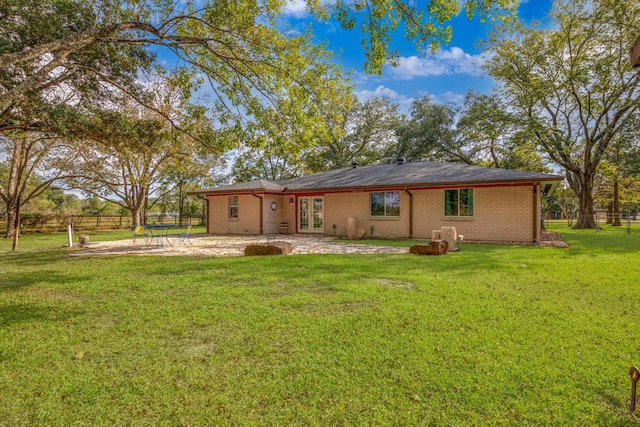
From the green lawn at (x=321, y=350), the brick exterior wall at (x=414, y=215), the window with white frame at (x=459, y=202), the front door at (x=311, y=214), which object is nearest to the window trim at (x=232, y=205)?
the brick exterior wall at (x=414, y=215)

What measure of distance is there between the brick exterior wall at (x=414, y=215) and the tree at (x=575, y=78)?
11362 millimetres

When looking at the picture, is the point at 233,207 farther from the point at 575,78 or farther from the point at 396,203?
the point at 575,78

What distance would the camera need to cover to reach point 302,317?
4086 millimetres

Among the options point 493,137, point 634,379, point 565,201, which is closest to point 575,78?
point 493,137

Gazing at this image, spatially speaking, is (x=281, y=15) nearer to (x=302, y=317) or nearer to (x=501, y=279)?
(x=302, y=317)

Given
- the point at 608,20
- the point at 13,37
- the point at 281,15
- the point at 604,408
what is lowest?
the point at 604,408

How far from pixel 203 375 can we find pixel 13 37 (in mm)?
8598

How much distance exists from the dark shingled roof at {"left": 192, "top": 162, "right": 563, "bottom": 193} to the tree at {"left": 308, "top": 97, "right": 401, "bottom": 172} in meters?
11.7

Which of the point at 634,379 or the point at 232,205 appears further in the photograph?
the point at 232,205

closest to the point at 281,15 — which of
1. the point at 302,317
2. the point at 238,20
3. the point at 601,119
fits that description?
the point at 238,20

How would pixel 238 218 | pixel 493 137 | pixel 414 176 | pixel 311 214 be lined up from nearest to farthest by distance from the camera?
pixel 414 176
pixel 311 214
pixel 238 218
pixel 493 137

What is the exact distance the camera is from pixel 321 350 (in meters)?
3.17

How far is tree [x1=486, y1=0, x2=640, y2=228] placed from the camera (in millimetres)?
19344

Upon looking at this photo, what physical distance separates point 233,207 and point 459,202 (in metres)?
11.5
